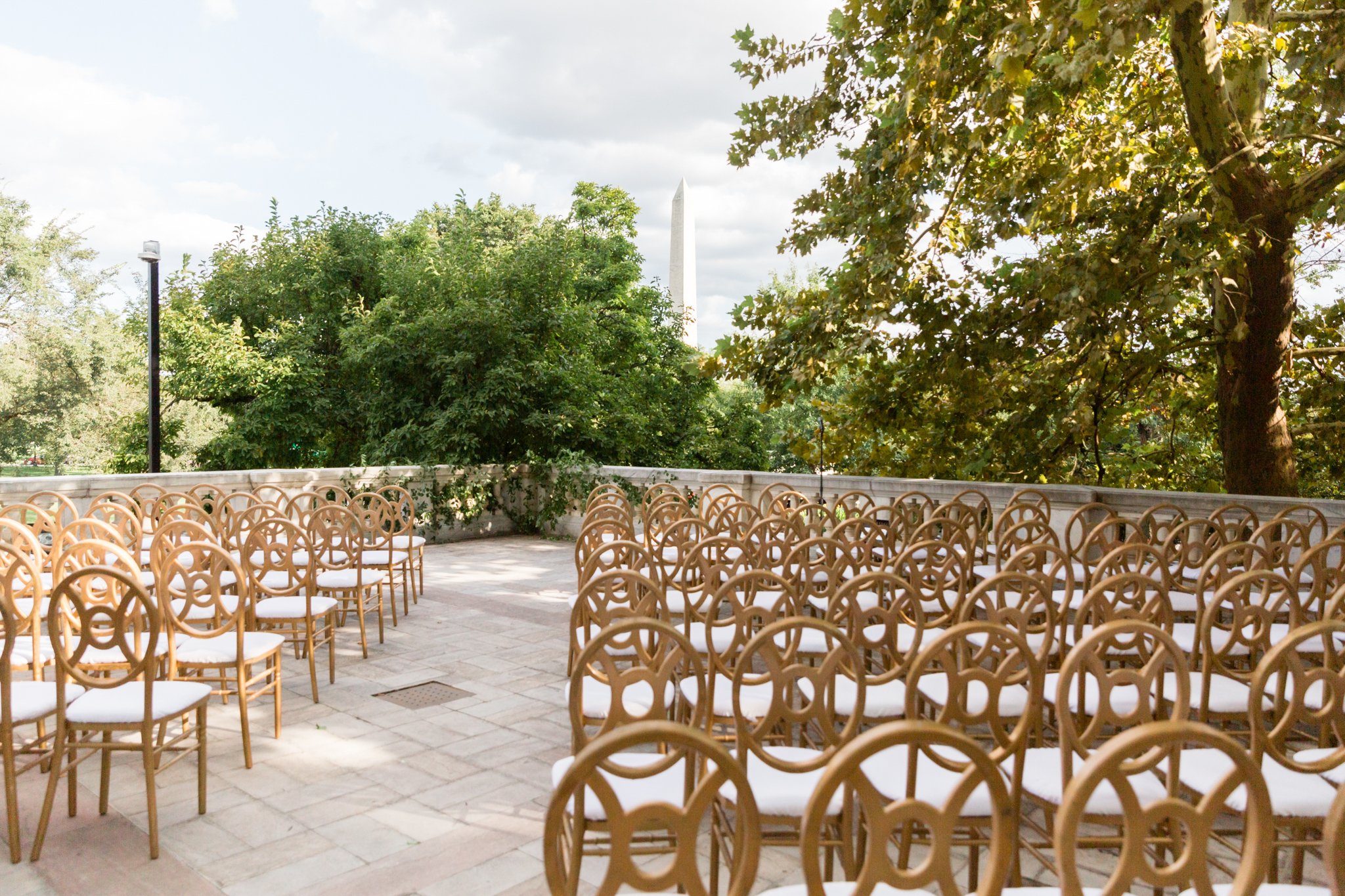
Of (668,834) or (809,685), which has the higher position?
(809,685)

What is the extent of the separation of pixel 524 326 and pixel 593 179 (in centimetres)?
1408

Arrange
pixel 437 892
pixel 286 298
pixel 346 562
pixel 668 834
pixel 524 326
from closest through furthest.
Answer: pixel 437 892 → pixel 668 834 → pixel 346 562 → pixel 524 326 → pixel 286 298

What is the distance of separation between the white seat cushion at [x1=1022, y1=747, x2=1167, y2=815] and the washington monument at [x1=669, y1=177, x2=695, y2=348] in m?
24.3

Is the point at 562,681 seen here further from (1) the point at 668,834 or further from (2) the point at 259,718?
(1) the point at 668,834

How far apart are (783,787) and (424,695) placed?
118 inches

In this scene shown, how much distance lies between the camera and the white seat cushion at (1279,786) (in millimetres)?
2344

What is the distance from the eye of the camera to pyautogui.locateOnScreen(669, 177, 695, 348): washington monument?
26953 millimetres

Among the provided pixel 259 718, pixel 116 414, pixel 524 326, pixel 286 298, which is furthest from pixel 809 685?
pixel 116 414

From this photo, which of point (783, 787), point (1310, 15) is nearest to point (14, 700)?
point (783, 787)

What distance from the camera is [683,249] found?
2739cm

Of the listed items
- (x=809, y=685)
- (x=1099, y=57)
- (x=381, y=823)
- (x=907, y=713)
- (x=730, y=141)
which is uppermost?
(x=730, y=141)

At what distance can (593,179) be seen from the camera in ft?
83.7

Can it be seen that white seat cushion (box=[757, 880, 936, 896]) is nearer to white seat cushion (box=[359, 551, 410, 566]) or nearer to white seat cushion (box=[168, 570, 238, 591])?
white seat cushion (box=[168, 570, 238, 591])

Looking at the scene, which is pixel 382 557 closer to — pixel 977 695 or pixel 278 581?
pixel 278 581
